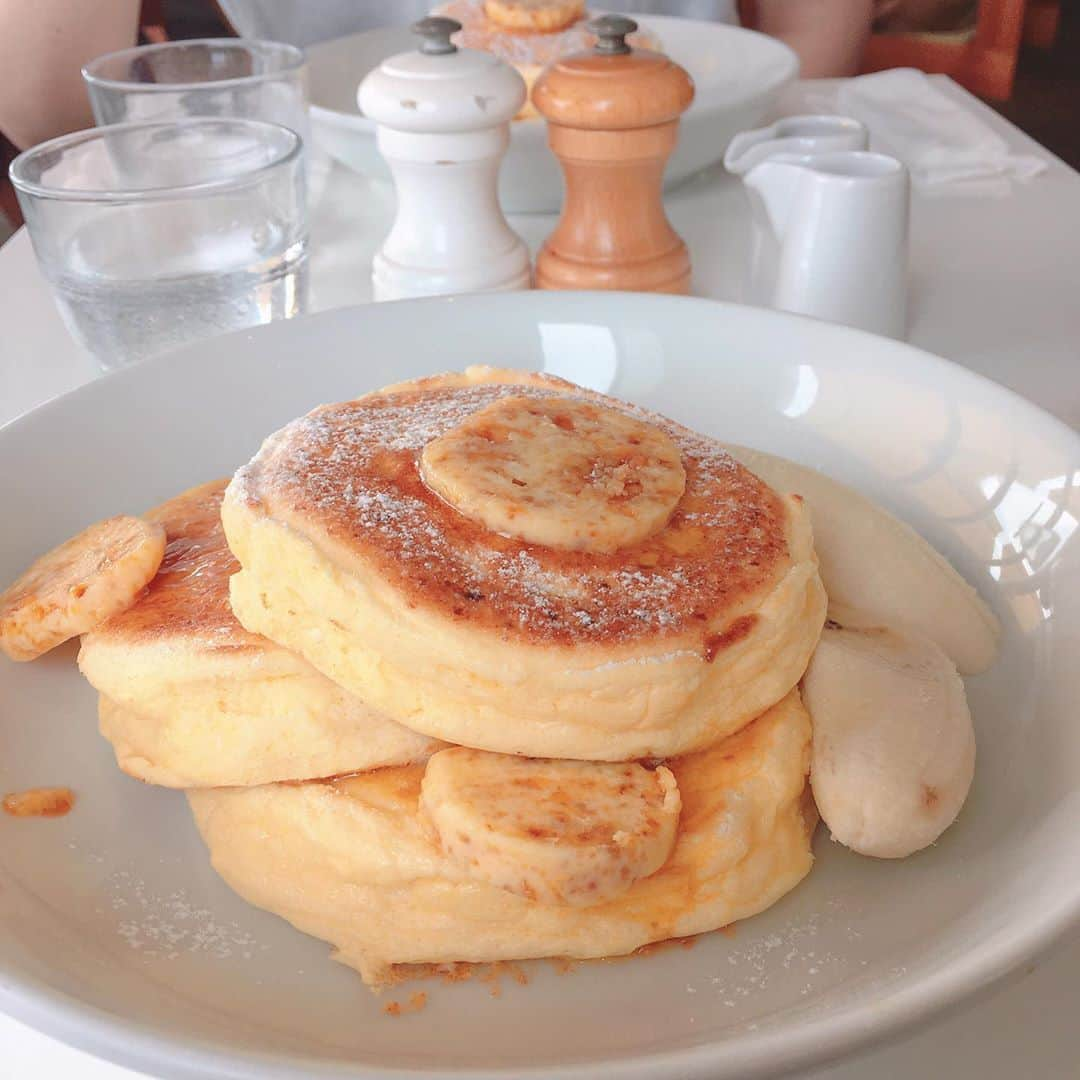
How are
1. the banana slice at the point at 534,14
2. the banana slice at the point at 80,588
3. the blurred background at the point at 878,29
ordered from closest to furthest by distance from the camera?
the banana slice at the point at 80,588 < the banana slice at the point at 534,14 < the blurred background at the point at 878,29

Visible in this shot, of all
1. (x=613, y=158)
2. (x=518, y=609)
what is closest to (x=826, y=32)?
(x=613, y=158)

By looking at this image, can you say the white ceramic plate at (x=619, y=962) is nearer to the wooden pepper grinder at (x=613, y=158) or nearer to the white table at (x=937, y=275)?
the wooden pepper grinder at (x=613, y=158)

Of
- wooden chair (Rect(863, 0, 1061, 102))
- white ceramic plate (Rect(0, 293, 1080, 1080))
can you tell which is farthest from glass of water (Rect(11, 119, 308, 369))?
wooden chair (Rect(863, 0, 1061, 102))

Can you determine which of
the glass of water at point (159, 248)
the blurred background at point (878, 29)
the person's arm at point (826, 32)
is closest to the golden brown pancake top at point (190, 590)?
the glass of water at point (159, 248)

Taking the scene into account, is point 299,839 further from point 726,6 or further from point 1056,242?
point 726,6

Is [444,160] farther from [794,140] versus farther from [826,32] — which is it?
[826,32]
